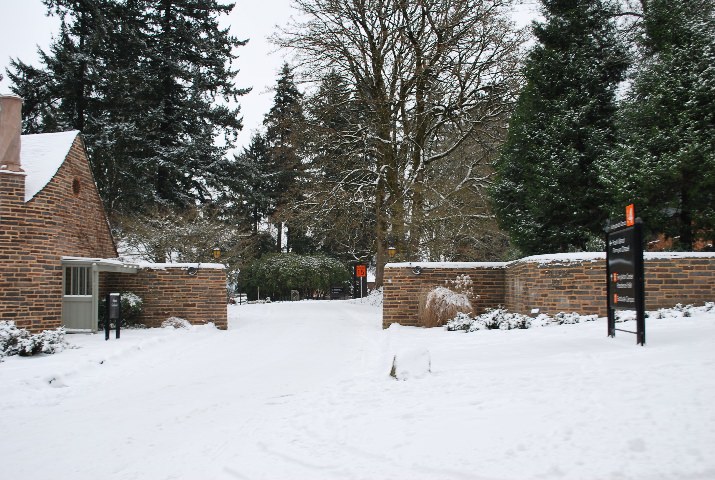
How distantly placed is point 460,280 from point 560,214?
A: 10.2 ft

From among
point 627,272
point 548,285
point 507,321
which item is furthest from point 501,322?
point 627,272

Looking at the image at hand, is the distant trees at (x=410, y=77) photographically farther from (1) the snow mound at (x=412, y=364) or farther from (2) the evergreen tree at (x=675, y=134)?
(1) the snow mound at (x=412, y=364)

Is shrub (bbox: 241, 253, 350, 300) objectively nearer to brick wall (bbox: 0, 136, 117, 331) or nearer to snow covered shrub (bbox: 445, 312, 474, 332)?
brick wall (bbox: 0, 136, 117, 331)

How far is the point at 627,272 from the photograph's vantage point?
7.75 m

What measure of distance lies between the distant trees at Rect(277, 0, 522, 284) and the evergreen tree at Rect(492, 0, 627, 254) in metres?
5.74

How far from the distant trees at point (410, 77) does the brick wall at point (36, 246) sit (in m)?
11.4

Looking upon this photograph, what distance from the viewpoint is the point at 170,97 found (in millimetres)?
31797

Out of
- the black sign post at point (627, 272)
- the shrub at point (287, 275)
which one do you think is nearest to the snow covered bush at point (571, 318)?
the black sign post at point (627, 272)

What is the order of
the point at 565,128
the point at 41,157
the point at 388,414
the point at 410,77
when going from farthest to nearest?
the point at 410,77 < the point at 565,128 < the point at 41,157 < the point at 388,414

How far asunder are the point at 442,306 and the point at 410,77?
12527 millimetres

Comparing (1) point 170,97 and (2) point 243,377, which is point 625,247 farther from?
(1) point 170,97

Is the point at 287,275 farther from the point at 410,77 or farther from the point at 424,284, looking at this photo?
the point at 424,284

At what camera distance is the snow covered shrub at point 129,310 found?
14789mm

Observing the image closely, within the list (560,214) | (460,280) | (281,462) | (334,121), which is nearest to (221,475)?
(281,462)
